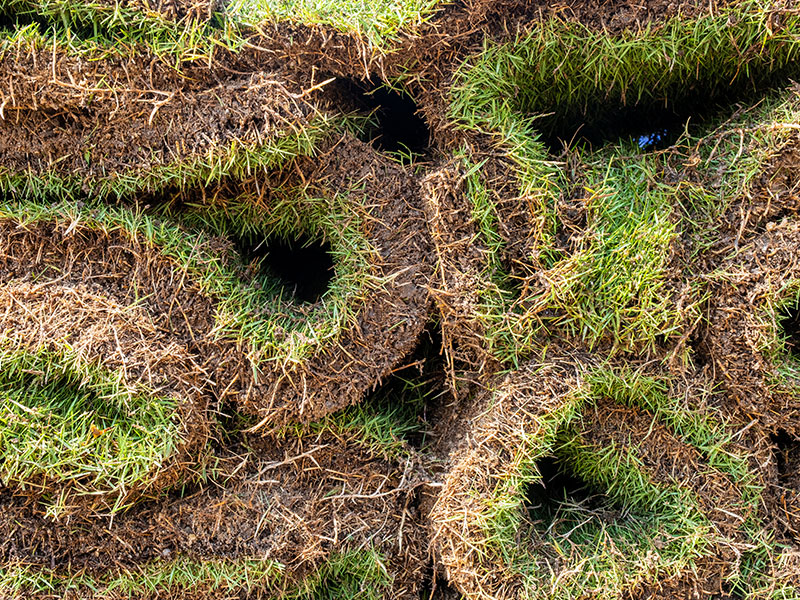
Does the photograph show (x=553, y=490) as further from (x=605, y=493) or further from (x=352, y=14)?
(x=352, y=14)

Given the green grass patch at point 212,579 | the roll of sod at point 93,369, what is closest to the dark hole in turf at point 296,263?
the roll of sod at point 93,369

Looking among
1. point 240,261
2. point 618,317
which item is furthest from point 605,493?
point 240,261

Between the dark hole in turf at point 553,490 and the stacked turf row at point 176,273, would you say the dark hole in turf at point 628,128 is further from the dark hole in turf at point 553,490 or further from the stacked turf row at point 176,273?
the dark hole in turf at point 553,490

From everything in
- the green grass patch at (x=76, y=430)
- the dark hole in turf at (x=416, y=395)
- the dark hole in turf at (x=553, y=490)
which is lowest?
the dark hole in turf at (x=553, y=490)

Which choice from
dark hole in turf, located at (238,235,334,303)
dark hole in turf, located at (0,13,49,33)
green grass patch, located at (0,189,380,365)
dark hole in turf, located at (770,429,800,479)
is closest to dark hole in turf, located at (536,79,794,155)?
green grass patch, located at (0,189,380,365)

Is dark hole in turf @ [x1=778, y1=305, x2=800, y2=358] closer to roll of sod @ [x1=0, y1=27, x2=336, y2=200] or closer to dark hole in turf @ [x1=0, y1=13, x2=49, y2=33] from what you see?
roll of sod @ [x1=0, y1=27, x2=336, y2=200]

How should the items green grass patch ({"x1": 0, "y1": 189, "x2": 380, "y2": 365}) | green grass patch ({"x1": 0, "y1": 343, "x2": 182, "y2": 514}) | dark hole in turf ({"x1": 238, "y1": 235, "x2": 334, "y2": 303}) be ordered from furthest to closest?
dark hole in turf ({"x1": 238, "y1": 235, "x2": 334, "y2": 303}), green grass patch ({"x1": 0, "y1": 189, "x2": 380, "y2": 365}), green grass patch ({"x1": 0, "y1": 343, "x2": 182, "y2": 514})
